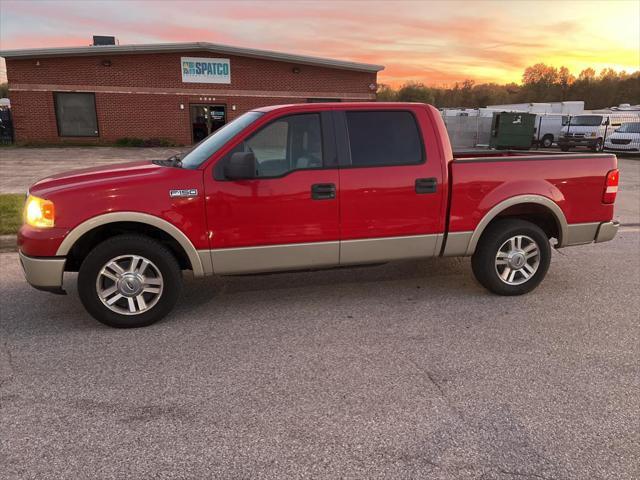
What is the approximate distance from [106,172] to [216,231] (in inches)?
43.1

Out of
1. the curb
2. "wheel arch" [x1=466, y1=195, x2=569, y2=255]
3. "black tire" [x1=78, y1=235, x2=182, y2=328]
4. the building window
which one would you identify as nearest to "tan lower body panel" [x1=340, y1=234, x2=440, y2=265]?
"wheel arch" [x1=466, y1=195, x2=569, y2=255]

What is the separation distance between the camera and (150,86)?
82.3 ft

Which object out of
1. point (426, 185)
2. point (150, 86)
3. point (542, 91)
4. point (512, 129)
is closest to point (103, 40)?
point (150, 86)

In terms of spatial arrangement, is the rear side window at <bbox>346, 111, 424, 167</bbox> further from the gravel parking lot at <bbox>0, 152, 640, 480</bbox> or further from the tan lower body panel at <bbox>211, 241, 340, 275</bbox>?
the gravel parking lot at <bbox>0, 152, 640, 480</bbox>

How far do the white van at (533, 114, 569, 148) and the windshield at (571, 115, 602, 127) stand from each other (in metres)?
1.00

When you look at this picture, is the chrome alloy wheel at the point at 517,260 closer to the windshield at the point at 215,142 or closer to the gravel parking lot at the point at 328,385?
the gravel parking lot at the point at 328,385

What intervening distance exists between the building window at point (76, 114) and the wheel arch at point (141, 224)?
2374cm

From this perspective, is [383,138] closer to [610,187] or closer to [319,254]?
[319,254]

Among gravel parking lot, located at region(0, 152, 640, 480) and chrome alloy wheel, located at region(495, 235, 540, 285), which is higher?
chrome alloy wheel, located at region(495, 235, 540, 285)

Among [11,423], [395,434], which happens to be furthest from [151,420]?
[395,434]

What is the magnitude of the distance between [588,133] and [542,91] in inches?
2387

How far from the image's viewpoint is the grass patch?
6941 millimetres

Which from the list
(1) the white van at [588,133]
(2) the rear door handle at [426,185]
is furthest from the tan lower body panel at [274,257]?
(1) the white van at [588,133]

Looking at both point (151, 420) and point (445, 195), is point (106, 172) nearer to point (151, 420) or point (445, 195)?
point (151, 420)
